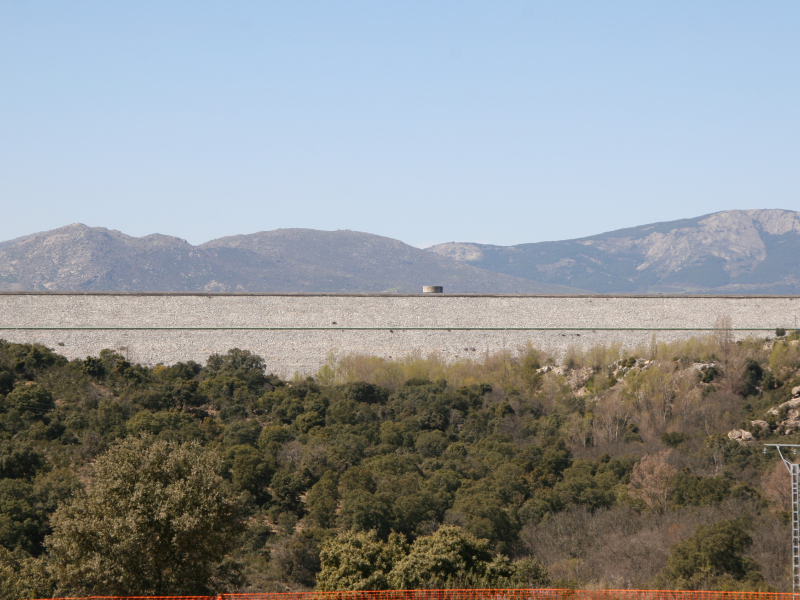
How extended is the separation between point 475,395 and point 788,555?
16.2 m

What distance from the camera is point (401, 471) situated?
27000mm

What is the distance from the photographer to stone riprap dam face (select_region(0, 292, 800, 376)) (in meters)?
39.0

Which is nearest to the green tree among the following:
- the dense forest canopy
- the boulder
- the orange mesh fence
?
the dense forest canopy

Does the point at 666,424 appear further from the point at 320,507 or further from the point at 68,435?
the point at 68,435

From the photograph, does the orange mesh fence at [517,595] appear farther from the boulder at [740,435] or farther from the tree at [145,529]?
the boulder at [740,435]

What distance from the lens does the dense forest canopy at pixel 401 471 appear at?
15438 millimetres

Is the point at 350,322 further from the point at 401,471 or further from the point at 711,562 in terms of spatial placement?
the point at 711,562

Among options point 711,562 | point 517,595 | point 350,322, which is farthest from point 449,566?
point 350,322

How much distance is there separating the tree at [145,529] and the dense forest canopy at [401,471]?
0.04m

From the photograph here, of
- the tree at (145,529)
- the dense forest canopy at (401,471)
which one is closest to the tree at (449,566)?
the dense forest canopy at (401,471)

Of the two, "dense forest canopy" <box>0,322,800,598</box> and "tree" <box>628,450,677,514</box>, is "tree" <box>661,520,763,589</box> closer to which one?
"dense forest canopy" <box>0,322,800,598</box>

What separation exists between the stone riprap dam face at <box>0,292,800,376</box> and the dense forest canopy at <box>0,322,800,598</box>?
1.14 meters

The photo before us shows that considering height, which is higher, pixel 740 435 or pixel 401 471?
pixel 740 435

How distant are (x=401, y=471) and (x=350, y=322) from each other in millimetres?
14775
